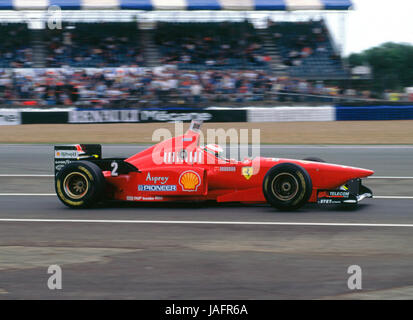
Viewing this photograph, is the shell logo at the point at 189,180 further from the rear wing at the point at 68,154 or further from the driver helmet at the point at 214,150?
the rear wing at the point at 68,154

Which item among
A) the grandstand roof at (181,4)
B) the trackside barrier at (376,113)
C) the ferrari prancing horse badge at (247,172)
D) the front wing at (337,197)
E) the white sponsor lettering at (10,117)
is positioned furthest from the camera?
the grandstand roof at (181,4)

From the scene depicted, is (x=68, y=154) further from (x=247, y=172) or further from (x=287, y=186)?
(x=287, y=186)

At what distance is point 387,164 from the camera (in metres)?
13.6

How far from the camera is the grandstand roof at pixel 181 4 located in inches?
1207

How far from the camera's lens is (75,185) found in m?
8.63

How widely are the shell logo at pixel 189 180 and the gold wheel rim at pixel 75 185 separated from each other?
1.44m

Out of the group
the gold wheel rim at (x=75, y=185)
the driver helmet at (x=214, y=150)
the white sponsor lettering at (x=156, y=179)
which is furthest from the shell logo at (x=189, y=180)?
the gold wheel rim at (x=75, y=185)

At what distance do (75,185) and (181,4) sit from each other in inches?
948

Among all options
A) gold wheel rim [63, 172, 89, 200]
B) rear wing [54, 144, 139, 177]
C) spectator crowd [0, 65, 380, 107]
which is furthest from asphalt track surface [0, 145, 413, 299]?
spectator crowd [0, 65, 380, 107]

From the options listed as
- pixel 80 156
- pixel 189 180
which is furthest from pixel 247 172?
pixel 80 156

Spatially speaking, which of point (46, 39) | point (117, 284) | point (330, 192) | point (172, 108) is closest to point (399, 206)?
point (330, 192)

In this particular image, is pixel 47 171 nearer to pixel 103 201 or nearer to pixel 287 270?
pixel 103 201

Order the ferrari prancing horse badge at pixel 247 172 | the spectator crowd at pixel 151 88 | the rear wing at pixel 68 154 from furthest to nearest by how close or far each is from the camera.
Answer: the spectator crowd at pixel 151 88 < the rear wing at pixel 68 154 < the ferrari prancing horse badge at pixel 247 172

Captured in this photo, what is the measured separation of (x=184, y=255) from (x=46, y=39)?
27741 millimetres
